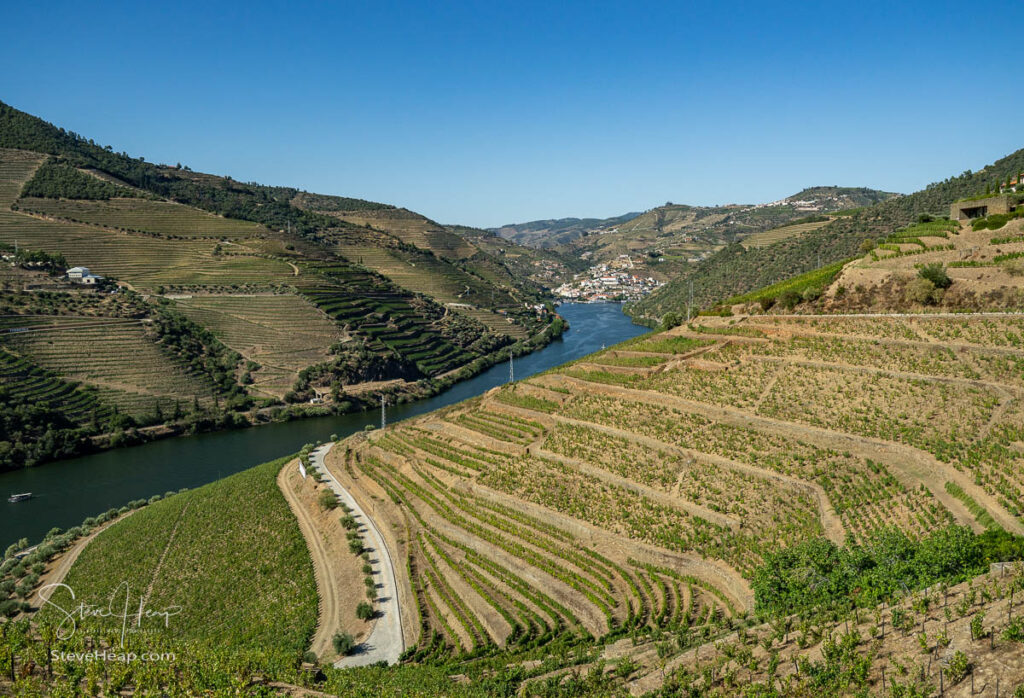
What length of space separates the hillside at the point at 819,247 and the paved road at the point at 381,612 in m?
68.3

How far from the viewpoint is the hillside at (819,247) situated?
78938 millimetres

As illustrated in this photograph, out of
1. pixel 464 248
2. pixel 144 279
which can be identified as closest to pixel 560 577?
pixel 144 279

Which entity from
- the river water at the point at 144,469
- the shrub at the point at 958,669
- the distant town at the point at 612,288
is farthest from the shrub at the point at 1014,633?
the distant town at the point at 612,288

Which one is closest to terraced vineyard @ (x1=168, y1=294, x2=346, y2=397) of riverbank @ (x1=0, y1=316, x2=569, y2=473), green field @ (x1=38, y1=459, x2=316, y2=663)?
riverbank @ (x1=0, y1=316, x2=569, y2=473)

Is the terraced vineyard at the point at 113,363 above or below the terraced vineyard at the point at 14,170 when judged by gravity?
below

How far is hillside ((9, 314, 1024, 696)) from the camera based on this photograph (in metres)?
14.3

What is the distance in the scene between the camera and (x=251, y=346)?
75438 mm

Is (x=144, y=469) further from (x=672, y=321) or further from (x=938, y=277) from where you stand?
(x=938, y=277)

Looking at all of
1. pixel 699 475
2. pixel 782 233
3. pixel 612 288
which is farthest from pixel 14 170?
pixel 782 233

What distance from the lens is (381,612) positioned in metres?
24.2

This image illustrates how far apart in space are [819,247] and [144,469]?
98488 millimetres

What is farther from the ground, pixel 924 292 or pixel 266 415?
pixel 924 292

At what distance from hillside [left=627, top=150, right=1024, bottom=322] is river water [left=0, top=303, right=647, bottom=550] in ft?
187

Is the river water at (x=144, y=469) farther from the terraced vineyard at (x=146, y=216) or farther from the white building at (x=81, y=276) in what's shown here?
the terraced vineyard at (x=146, y=216)
